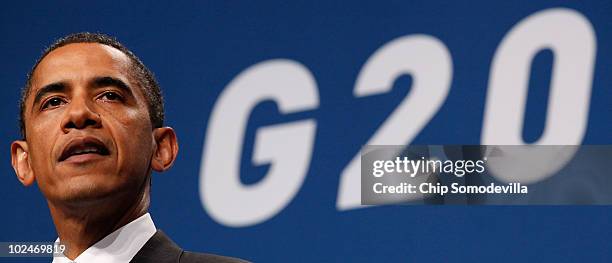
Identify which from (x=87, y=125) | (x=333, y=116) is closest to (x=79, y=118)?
(x=87, y=125)

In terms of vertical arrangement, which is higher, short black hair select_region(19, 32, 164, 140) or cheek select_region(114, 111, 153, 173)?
short black hair select_region(19, 32, 164, 140)

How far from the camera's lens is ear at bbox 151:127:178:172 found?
84 centimetres

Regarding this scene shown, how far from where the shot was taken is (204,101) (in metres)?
1.92

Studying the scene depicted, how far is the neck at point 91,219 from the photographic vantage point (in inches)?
Result: 31.5

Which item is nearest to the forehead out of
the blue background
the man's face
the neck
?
the man's face

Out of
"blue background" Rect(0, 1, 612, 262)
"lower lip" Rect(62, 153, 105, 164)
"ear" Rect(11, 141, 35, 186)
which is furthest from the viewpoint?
"blue background" Rect(0, 1, 612, 262)

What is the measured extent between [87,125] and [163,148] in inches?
4.2

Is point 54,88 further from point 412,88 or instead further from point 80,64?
point 412,88

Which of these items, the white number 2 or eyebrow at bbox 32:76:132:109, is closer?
eyebrow at bbox 32:76:132:109

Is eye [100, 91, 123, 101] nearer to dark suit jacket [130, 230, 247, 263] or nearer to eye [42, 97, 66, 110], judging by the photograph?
eye [42, 97, 66, 110]

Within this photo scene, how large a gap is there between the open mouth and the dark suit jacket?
115 mm

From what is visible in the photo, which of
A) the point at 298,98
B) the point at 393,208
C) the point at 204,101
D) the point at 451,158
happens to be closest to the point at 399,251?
the point at 393,208

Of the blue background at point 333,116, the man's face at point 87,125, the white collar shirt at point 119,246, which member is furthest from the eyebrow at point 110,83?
the blue background at point 333,116

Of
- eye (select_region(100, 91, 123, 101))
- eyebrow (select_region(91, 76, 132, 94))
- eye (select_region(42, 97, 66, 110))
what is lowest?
eye (select_region(42, 97, 66, 110))
